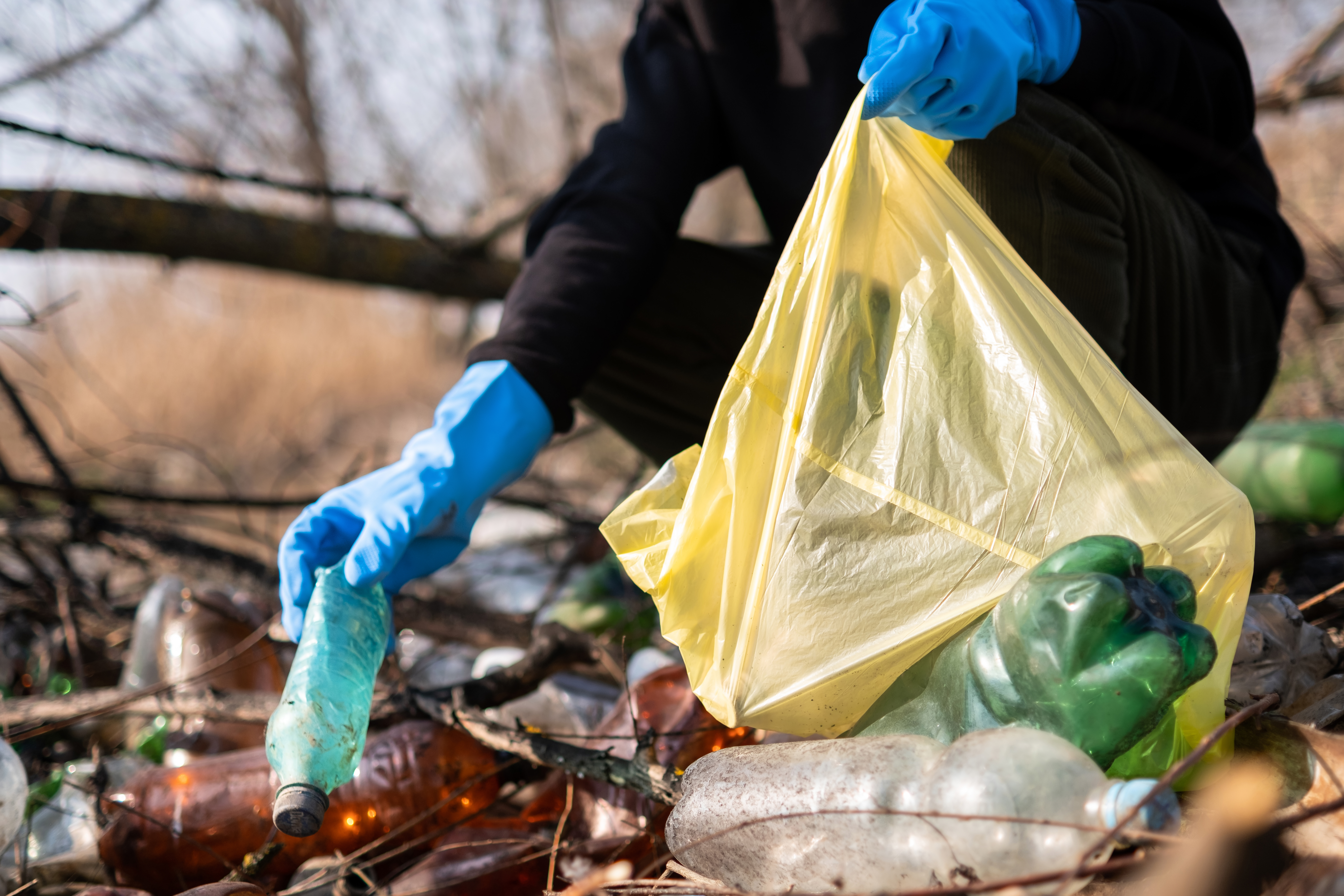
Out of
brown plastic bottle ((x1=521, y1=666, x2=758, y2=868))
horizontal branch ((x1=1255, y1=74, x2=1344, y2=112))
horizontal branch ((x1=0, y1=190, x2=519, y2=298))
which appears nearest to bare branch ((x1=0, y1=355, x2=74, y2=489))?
horizontal branch ((x1=0, y1=190, x2=519, y2=298))

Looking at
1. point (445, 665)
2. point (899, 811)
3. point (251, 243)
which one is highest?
point (899, 811)

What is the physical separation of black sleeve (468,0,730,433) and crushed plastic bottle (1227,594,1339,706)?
0.87 metres

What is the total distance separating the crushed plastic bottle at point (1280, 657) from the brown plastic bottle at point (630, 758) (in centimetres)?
48

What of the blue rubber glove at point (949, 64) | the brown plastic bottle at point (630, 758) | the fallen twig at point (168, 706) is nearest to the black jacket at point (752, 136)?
the blue rubber glove at point (949, 64)

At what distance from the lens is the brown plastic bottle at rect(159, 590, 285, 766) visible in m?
Answer: 1.23

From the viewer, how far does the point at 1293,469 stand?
1.55 meters

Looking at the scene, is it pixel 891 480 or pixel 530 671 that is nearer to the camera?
pixel 891 480

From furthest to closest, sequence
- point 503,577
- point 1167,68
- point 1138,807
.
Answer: point 503,577, point 1167,68, point 1138,807

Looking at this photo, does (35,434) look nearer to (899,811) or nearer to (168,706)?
(168,706)

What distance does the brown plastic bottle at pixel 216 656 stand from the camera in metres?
1.23

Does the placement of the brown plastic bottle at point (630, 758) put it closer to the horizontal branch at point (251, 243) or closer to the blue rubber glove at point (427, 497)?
the blue rubber glove at point (427, 497)

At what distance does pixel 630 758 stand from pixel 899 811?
44cm

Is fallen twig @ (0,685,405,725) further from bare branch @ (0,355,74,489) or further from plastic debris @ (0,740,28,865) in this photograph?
bare branch @ (0,355,74,489)

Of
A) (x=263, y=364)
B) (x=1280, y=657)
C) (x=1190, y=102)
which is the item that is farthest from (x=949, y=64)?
(x=263, y=364)
